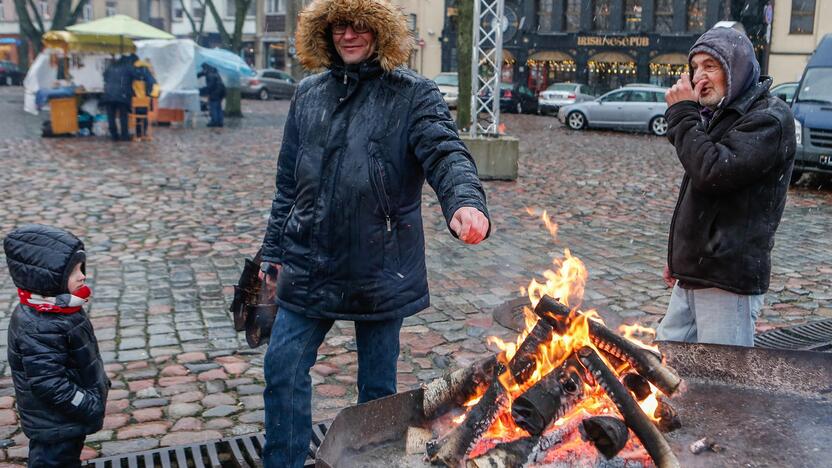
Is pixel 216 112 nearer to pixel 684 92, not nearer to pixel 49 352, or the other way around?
pixel 49 352

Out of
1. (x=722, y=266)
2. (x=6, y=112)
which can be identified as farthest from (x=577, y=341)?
(x=6, y=112)

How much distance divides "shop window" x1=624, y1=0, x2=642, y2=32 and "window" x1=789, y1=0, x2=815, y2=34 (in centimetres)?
803

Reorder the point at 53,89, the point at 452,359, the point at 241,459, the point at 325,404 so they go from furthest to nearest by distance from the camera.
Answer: the point at 53,89 < the point at 452,359 < the point at 325,404 < the point at 241,459

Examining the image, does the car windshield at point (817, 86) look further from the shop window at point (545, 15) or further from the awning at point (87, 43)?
the shop window at point (545, 15)

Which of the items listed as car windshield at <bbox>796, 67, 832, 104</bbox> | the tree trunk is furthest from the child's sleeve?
car windshield at <bbox>796, 67, 832, 104</bbox>

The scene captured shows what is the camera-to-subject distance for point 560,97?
32.2 m

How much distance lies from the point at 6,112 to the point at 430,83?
26307 mm

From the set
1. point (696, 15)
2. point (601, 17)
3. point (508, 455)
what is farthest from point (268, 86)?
point (508, 455)

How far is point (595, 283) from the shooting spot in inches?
282

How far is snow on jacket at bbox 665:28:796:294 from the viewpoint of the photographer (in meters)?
3.17

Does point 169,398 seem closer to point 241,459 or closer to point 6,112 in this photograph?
point 241,459

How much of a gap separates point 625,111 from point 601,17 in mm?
21532

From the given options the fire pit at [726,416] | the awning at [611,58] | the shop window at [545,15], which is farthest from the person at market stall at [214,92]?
the shop window at [545,15]

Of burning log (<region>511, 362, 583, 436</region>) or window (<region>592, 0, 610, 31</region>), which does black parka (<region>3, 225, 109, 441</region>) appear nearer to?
burning log (<region>511, 362, 583, 436</region>)
